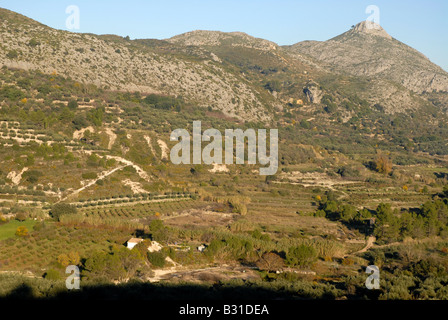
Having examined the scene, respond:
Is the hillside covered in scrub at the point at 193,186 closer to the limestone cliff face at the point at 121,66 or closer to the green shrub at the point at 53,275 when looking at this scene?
the green shrub at the point at 53,275

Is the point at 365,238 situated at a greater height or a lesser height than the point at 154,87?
lesser

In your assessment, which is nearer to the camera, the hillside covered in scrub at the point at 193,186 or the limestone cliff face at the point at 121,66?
the hillside covered in scrub at the point at 193,186

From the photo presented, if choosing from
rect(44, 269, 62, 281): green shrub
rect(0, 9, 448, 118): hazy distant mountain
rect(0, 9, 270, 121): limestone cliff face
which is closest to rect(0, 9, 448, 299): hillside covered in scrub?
rect(44, 269, 62, 281): green shrub

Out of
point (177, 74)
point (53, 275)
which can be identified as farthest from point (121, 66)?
point (53, 275)

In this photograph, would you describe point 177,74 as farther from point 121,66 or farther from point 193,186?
point 193,186

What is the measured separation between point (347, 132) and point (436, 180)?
50.1 metres

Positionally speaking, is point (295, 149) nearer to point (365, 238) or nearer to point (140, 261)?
point (365, 238)

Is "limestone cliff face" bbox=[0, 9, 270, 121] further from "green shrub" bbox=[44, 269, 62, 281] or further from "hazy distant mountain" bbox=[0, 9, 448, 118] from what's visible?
"green shrub" bbox=[44, 269, 62, 281]

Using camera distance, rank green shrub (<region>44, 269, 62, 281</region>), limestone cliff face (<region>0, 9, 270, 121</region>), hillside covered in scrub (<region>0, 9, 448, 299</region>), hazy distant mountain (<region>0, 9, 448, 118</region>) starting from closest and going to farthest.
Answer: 1. green shrub (<region>44, 269, 62, 281</region>)
2. hillside covered in scrub (<region>0, 9, 448, 299</region>)
3. limestone cliff face (<region>0, 9, 270, 121</region>)
4. hazy distant mountain (<region>0, 9, 448, 118</region>)

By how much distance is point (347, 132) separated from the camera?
15075 centimetres

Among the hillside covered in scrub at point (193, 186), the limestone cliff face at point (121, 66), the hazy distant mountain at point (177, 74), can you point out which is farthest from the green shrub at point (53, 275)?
the hazy distant mountain at point (177, 74)

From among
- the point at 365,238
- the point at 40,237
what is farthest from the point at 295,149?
the point at 40,237

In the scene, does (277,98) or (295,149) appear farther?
(277,98)

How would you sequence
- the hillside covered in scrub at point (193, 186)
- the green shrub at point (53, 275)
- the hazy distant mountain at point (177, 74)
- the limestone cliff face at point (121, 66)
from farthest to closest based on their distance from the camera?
the hazy distant mountain at point (177, 74) < the limestone cliff face at point (121, 66) < the hillside covered in scrub at point (193, 186) < the green shrub at point (53, 275)
